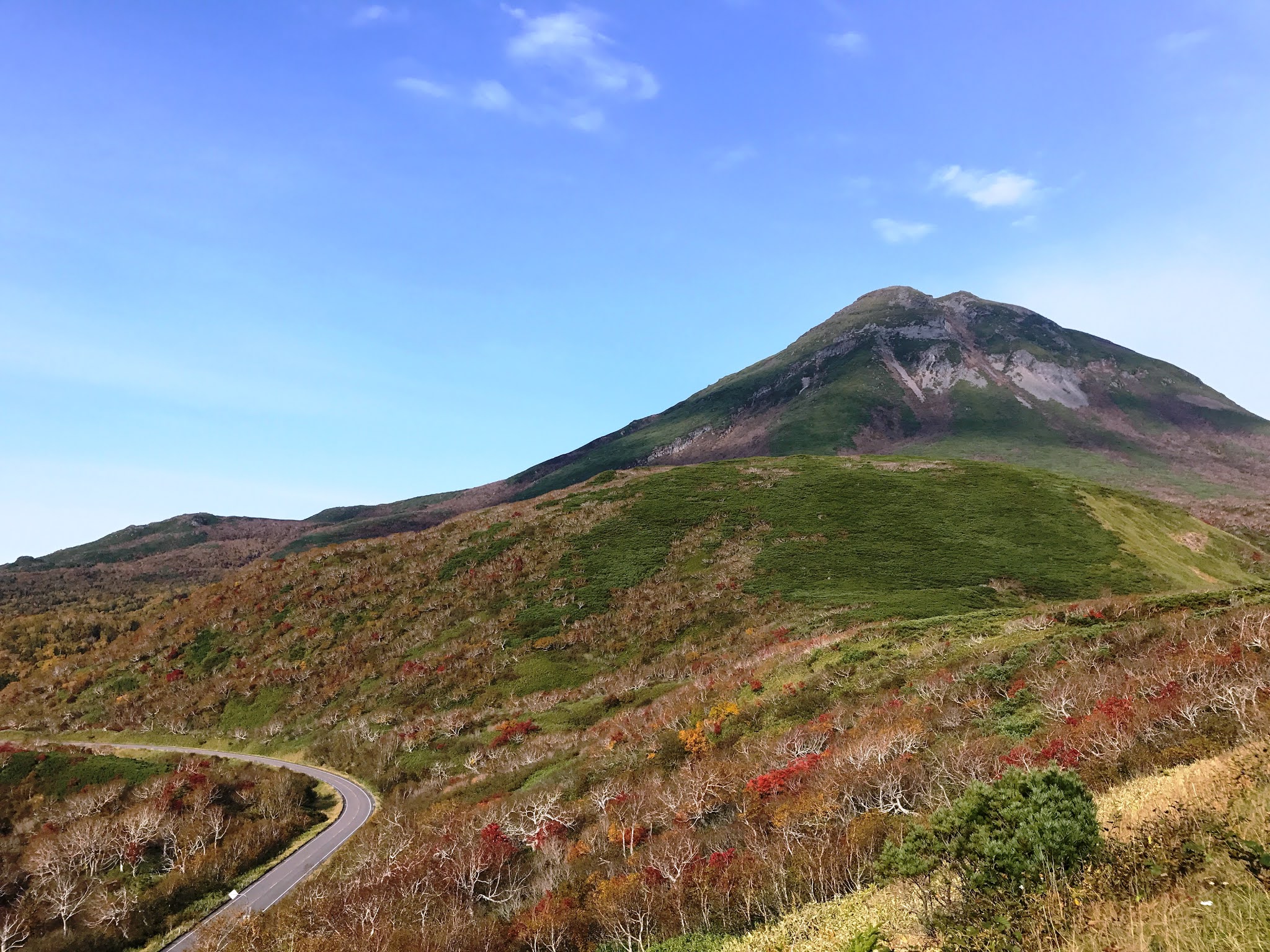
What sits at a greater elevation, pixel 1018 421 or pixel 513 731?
pixel 1018 421

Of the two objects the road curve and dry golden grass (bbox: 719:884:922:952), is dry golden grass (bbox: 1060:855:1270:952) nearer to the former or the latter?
dry golden grass (bbox: 719:884:922:952)

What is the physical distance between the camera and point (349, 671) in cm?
5134

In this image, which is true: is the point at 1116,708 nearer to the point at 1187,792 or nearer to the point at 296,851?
the point at 1187,792

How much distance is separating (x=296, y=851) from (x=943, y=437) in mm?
160074

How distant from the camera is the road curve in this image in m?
24.1

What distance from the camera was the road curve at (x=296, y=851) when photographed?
24125 millimetres

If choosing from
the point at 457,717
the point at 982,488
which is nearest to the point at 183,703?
the point at 457,717

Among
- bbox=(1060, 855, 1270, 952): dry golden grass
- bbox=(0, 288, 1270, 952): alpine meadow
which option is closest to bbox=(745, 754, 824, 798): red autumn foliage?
bbox=(0, 288, 1270, 952): alpine meadow

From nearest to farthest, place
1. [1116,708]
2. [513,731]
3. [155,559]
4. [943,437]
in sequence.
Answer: [1116,708] < [513,731] < [943,437] < [155,559]

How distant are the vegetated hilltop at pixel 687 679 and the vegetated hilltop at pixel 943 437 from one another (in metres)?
67.5

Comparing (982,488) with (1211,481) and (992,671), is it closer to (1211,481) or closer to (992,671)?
→ (992,671)

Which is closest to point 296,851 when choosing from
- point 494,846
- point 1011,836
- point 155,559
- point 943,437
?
point 494,846

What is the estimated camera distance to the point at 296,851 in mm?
30188

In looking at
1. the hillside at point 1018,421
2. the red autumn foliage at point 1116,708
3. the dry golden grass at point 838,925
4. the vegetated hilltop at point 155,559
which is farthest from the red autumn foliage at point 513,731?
the hillside at point 1018,421
